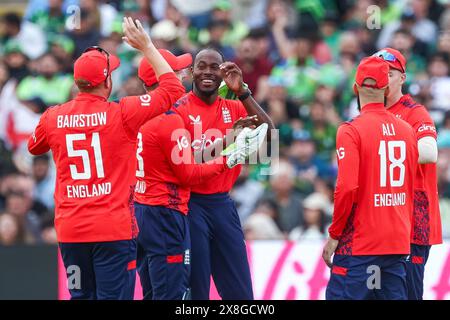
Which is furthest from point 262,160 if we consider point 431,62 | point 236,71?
point 236,71

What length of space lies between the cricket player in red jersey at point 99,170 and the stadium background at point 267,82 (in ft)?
11.1

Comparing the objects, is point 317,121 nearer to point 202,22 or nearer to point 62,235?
point 202,22

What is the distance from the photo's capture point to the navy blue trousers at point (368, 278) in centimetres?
756

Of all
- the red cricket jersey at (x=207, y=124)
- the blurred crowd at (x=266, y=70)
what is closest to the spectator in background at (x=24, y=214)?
the blurred crowd at (x=266, y=70)

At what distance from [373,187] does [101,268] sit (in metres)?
2.01

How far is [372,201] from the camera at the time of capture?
298 inches

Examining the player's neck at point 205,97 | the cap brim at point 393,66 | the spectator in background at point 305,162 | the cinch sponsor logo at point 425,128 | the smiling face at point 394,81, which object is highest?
the cap brim at point 393,66

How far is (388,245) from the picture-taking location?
759 centimetres

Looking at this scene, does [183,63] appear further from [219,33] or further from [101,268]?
[219,33]

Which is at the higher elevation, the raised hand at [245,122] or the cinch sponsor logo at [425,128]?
the raised hand at [245,122]

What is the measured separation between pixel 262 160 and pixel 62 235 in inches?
184

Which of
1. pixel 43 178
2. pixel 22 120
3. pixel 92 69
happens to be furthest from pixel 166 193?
pixel 22 120

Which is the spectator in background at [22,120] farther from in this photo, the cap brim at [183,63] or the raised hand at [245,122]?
the raised hand at [245,122]
